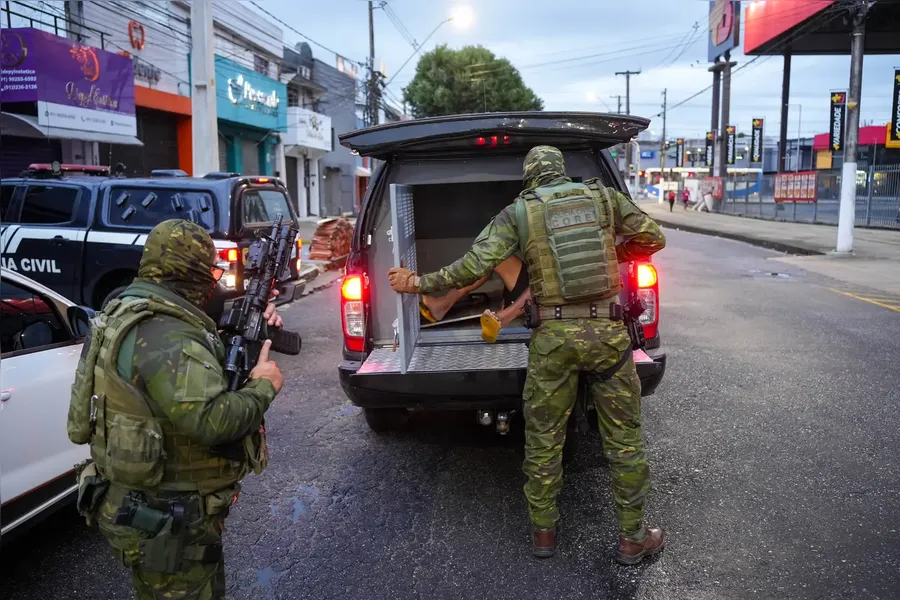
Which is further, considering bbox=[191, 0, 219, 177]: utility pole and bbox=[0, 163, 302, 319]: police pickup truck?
bbox=[191, 0, 219, 177]: utility pole

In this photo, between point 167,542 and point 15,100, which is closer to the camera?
point 167,542

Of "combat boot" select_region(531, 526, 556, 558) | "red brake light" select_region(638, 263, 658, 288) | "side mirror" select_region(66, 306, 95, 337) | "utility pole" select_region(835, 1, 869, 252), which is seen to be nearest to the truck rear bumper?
"red brake light" select_region(638, 263, 658, 288)

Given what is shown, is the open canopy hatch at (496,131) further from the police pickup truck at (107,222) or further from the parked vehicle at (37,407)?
the police pickup truck at (107,222)

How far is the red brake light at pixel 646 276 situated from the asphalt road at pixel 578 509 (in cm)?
116

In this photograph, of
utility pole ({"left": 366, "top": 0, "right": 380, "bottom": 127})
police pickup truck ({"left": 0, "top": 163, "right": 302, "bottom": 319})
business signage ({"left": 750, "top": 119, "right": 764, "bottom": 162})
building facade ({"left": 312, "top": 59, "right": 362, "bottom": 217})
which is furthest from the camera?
business signage ({"left": 750, "top": 119, "right": 764, "bottom": 162})

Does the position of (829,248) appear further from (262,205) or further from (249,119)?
(249,119)

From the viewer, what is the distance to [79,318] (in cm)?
378

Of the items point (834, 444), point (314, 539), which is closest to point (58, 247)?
point (314, 539)

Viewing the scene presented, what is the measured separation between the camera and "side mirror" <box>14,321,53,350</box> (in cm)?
377

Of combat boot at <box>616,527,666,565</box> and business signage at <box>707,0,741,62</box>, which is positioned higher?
business signage at <box>707,0,741,62</box>

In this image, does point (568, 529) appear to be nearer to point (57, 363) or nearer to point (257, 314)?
point (257, 314)

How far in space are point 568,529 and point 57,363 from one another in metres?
2.67

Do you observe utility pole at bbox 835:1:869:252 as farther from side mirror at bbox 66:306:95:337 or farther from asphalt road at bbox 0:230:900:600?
side mirror at bbox 66:306:95:337

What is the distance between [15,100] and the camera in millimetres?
13625
